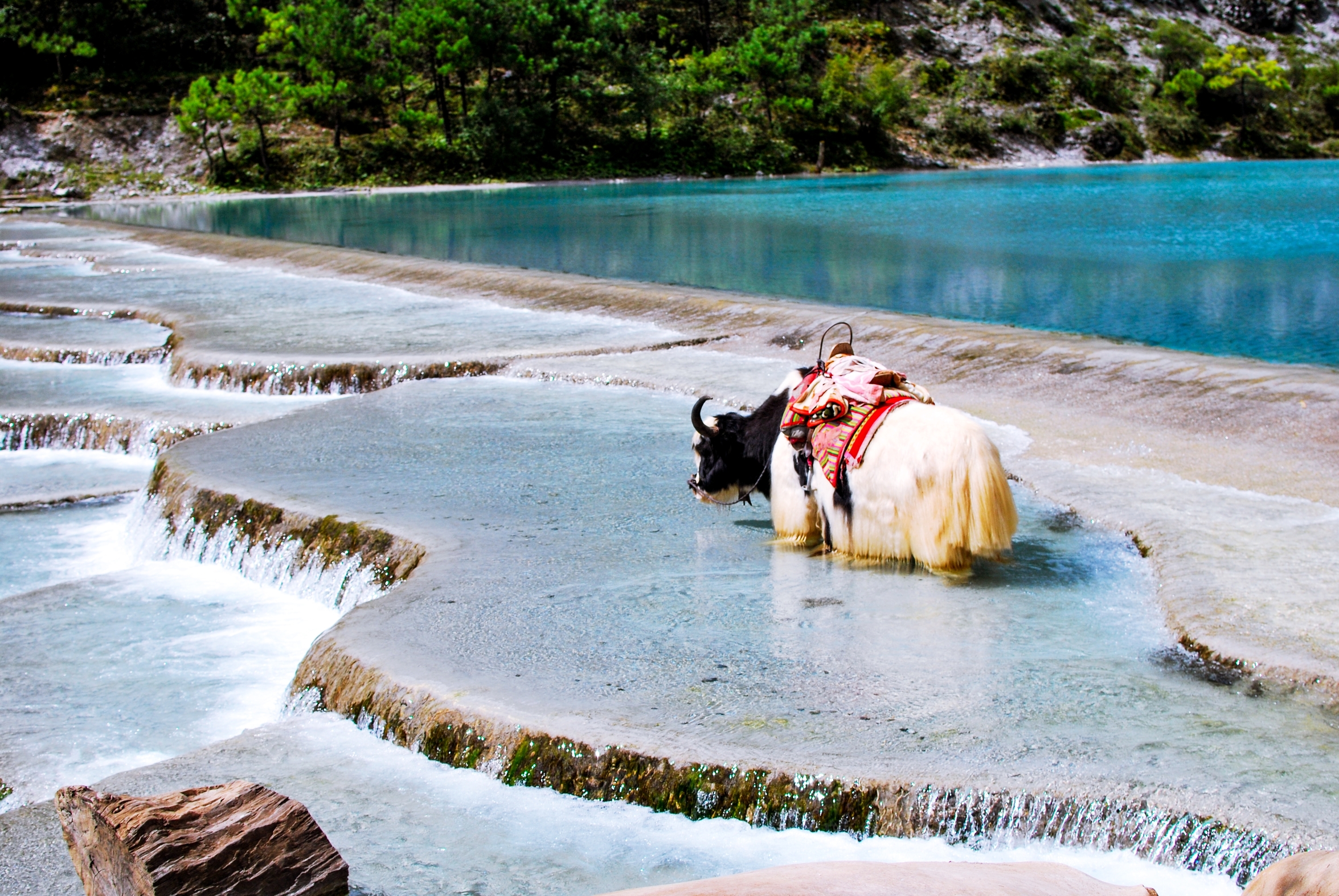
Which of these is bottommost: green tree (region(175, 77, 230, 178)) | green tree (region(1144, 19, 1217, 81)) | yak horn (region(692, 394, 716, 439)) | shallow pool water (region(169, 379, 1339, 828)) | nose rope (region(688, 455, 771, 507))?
shallow pool water (region(169, 379, 1339, 828))

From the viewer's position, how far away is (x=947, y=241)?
1152 inches

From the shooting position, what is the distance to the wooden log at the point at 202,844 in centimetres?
371

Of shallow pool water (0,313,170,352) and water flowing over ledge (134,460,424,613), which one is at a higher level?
shallow pool water (0,313,170,352)

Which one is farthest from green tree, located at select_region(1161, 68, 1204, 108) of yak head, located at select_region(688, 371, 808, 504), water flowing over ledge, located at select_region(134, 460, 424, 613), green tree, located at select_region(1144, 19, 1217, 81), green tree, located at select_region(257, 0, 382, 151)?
water flowing over ledge, located at select_region(134, 460, 424, 613)

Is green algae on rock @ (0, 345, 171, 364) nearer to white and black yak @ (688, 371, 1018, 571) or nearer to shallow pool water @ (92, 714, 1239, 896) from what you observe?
white and black yak @ (688, 371, 1018, 571)

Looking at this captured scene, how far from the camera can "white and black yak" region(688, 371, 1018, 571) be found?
6141 mm

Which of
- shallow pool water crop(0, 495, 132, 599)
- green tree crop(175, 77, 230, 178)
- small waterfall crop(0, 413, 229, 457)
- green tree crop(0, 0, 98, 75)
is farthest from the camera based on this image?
green tree crop(0, 0, 98, 75)

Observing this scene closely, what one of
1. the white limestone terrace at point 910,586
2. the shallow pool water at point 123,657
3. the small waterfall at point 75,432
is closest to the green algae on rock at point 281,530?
the white limestone terrace at point 910,586

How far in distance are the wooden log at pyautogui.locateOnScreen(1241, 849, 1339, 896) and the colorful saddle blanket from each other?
3.62 meters

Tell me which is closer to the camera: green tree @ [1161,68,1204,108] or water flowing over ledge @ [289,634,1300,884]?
water flowing over ledge @ [289,634,1300,884]

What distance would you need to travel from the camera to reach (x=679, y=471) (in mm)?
8883

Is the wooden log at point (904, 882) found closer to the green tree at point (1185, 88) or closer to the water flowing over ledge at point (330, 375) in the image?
the water flowing over ledge at point (330, 375)

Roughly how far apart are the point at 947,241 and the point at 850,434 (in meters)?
24.0

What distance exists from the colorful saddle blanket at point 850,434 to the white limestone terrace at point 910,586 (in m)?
0.61
